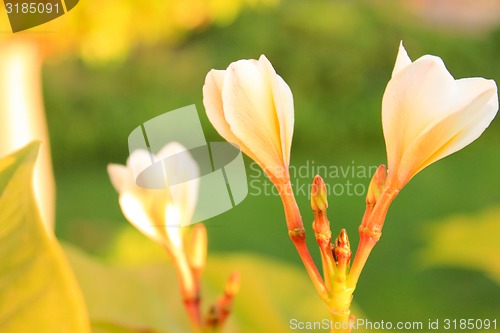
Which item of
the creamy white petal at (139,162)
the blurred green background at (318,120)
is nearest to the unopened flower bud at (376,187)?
the creamy white petal at (139,162)

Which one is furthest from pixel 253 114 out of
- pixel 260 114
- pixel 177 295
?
pixel 177 295

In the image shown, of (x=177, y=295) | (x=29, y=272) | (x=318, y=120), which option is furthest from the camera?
(x=318, y=120)

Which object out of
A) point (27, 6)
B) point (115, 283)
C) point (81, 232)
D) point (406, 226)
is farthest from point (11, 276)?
point (81, 232)

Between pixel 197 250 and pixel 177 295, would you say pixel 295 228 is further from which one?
pixel 177 295

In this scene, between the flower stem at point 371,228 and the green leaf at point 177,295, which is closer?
the flower stem at point 371,228

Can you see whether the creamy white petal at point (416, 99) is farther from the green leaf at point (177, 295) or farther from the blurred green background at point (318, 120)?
the blurred green background at point (318, 120)

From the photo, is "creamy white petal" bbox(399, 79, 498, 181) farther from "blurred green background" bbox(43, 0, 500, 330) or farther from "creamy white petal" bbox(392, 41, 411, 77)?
"blurred green background" bbox(43, 0, 500, 330)

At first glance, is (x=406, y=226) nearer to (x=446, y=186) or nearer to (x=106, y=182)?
(x=446, y=186)
